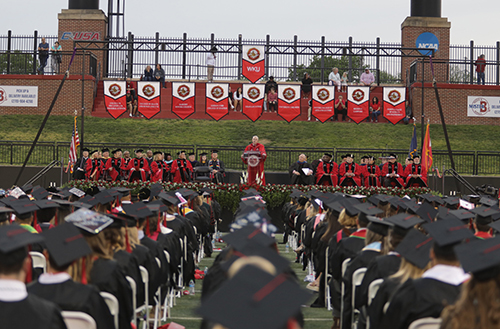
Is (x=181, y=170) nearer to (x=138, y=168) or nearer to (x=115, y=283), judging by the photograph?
(x=138, y=168)

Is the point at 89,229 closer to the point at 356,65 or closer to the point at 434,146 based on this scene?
the point at 434,146

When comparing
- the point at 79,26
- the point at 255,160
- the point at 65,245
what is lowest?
the point at 65,245

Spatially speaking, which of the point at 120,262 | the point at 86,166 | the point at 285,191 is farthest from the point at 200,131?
the point at 120,262

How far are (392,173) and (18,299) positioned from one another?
16.7m

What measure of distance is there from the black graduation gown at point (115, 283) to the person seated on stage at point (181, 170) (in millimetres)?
14334

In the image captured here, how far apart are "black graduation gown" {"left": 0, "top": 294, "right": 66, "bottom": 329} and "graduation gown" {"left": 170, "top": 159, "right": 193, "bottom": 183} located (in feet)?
51.2

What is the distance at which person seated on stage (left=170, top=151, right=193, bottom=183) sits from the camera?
1820 cm

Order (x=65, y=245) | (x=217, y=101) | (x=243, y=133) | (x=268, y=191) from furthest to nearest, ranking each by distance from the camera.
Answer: (x=243, y=133), (x=217, y=101), (x=268, y=191), (x=65, y=245)

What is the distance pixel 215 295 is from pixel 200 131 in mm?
25731

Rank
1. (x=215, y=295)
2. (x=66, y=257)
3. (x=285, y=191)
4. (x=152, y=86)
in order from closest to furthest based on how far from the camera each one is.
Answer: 1. (x=215, y=295)
2. (x=66, y=257)
3. (x=285, y=191)
4. (x=152, y=86)

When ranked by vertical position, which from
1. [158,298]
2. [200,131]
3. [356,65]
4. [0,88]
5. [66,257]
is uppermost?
[356,65]

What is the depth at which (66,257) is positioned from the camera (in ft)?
10.3

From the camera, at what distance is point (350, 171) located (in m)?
18.4

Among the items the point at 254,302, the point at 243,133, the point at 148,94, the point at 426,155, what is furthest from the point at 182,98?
the point at 254,302
